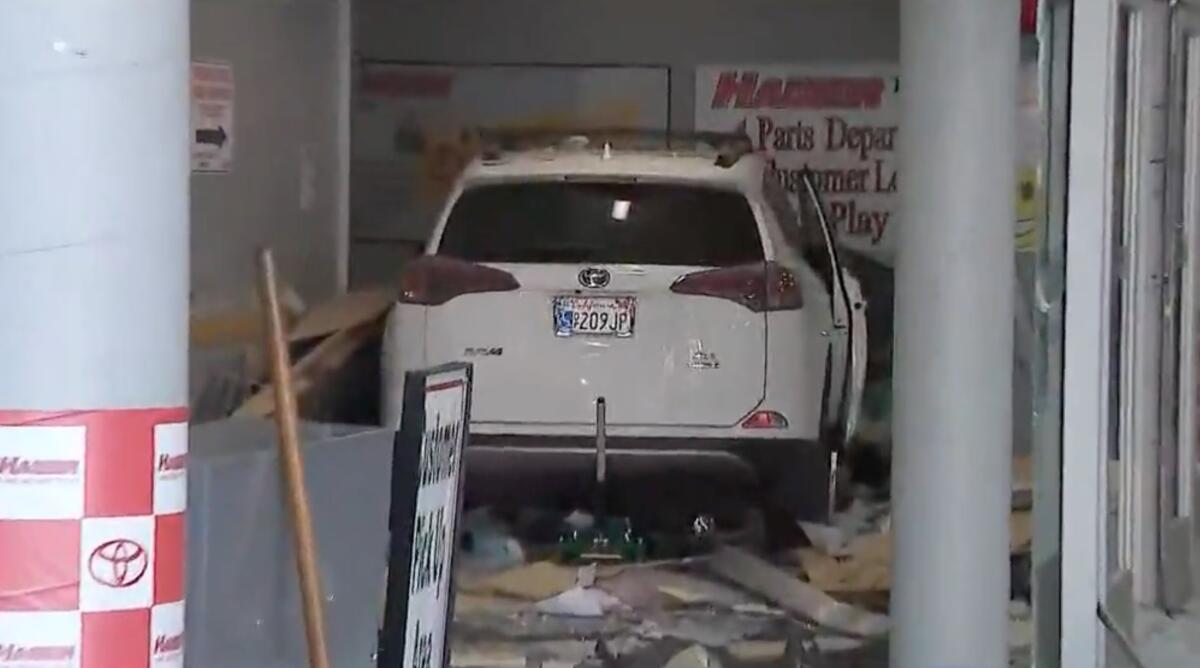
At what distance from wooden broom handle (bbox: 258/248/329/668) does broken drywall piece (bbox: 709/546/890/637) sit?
286 centimetres

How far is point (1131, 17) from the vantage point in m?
5.48

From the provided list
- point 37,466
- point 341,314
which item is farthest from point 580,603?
point 37,466

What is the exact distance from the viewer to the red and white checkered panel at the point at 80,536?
10.1ft

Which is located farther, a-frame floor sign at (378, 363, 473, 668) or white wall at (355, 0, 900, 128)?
white wall at (355, 0, 900, 128)

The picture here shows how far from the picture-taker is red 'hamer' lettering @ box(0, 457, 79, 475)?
3.08 m

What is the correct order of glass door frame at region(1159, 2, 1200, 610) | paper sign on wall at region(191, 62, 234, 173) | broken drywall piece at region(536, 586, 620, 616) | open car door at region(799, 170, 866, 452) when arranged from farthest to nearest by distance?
paper sign on wall at region(191, 62, 234, 173)
open car door at region(799, 170, 866, 452)
broken drywall piece at region(536, 586, 620, 616)
glass door frame at region(1159, 2, 1200, 610)

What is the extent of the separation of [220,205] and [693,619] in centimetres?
305

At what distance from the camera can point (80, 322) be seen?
122 inches

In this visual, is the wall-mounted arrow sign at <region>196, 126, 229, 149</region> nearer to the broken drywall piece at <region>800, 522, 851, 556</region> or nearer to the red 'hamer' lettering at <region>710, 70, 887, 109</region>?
the broken drywall piece at <region>800, 522, 851, 556</region>

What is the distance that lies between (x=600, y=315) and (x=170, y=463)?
3.63m

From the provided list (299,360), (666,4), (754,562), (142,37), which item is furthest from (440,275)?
(666,4)

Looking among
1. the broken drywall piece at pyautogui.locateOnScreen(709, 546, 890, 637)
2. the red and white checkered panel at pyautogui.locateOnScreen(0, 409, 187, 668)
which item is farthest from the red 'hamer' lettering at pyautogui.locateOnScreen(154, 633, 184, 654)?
the broken drywall piece at pyautogui.locateOnScreen(709, 546, 890, 637)

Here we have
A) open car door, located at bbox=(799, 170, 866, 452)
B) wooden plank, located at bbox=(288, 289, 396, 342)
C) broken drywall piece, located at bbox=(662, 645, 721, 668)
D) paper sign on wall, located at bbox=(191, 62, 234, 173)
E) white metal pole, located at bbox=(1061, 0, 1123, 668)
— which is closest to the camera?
white metal pole, located at bbox=(1061, 0, 1123, 668)

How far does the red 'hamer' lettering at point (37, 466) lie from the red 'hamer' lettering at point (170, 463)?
0.16 meters
